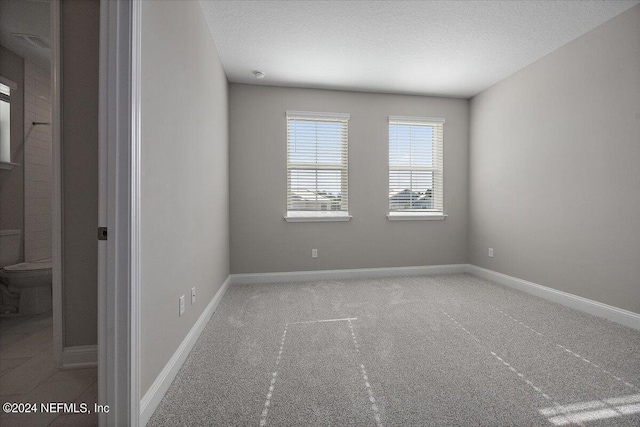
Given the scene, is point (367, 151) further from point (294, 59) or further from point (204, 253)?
point (204, 253)

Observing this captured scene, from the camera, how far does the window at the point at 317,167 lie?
12.5 ft

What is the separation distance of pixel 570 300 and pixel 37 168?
587cm

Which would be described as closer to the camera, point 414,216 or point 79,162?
point 79,162

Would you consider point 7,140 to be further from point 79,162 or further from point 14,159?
point 79,162

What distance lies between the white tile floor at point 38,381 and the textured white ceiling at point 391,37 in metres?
2.81

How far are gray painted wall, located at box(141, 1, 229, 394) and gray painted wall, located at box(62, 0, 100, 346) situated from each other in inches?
19.8

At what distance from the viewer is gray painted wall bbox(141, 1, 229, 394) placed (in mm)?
1365

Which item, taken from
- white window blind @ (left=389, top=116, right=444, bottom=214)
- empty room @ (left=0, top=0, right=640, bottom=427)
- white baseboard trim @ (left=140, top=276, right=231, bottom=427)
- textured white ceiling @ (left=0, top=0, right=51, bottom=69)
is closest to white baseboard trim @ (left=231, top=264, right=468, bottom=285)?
empty room @ (left=0, top=0, right=640, bottom=427)

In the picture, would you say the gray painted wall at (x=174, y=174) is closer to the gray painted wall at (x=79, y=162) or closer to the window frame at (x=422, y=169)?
the gray painted wall at (x=79, y=162)

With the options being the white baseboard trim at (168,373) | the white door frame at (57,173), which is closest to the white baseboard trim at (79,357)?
the white door frame at (57,173)

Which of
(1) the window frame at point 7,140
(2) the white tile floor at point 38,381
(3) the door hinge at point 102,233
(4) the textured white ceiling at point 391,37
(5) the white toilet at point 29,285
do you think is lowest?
(2) the white tile floor at point 38,381

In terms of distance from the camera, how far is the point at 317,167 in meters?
3.86

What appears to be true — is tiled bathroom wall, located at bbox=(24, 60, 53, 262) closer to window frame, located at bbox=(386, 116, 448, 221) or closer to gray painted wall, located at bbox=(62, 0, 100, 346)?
gray painted wall, located at bbox=(62, 0, 100, 346)

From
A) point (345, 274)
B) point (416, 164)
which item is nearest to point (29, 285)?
point (345, 274)
